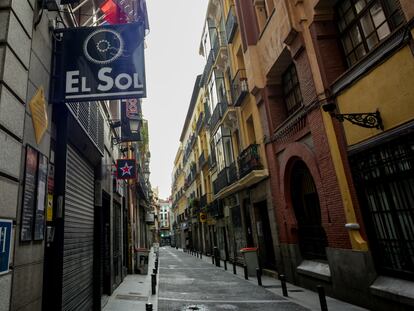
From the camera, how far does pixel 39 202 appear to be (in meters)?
3.98

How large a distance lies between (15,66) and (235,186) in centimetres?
1393

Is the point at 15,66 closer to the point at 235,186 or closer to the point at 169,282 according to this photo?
the point at 169,282

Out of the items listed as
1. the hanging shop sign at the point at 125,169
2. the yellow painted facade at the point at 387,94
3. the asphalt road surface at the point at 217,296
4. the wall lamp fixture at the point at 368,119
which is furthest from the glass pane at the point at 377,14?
the hanging shop sign at the point at 125,169

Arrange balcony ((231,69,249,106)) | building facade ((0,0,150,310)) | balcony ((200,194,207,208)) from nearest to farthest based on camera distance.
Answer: building facade ((0,0,150,310)) → balcony ((231,69,249,106)) → balcony ((200,194,207,208))

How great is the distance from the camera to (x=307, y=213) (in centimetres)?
1119

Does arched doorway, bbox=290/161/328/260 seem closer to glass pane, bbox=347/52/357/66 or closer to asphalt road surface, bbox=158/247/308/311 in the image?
asphalt road surface, bbox=158/247/308/311

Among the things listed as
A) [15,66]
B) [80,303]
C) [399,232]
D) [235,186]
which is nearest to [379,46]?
[399,232]

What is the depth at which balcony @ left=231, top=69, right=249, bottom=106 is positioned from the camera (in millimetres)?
15172

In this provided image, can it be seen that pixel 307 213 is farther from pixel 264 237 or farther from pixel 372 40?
pixel 372 40

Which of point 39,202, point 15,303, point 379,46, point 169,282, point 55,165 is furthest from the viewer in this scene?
point 169,282

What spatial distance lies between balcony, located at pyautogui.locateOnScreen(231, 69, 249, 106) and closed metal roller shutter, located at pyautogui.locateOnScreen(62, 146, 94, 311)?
373 inches

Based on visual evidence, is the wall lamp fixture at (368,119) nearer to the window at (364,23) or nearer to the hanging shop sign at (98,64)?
the window at (364,23)

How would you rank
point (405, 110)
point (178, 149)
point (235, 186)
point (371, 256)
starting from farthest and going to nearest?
point (178, 149) → point (235, 186) → point (371, 256) → point (405, 110)

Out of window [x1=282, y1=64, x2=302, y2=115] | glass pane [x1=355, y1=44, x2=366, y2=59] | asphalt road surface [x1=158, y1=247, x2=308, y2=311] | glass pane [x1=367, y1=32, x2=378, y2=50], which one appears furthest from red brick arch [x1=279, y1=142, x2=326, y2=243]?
glass pane [x1=367, y1=32, x2=378, y2=50]
